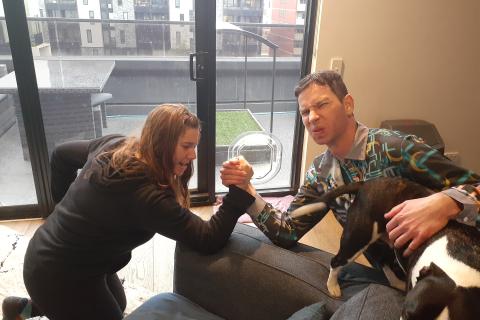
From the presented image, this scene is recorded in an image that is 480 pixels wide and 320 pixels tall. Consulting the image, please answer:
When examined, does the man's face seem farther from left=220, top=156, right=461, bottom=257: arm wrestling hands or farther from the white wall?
the white wall

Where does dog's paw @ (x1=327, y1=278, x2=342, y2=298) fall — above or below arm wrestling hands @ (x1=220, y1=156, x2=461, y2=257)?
below

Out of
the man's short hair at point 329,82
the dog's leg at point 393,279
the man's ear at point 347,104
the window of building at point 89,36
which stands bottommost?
the dog's leg at point 393,279

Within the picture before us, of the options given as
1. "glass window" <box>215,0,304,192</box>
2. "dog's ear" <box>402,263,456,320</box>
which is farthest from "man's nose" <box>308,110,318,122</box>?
"glass window" <box>215,0,304,192</box>

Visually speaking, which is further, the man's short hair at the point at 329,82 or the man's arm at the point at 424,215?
the man's short hair at the point at 329,82

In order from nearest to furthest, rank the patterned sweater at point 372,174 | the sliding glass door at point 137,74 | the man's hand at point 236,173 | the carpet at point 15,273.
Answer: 1. the patterned sweater at point 372,174
2. the man's hand at point 236,173
3. the carpet at point 15,273
4. the sliding glass door at point 137,74

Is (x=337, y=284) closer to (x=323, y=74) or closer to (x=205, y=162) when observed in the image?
(x=323, y=74)

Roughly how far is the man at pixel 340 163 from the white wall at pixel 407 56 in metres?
1.05

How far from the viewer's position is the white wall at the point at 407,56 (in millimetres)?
2234

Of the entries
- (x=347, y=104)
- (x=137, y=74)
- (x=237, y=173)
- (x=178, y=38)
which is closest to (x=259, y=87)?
(x=178, y=38)

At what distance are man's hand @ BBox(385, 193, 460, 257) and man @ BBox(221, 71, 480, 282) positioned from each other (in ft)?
0.12

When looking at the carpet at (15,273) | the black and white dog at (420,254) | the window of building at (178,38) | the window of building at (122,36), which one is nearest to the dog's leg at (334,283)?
the black and white dog at (420,254)

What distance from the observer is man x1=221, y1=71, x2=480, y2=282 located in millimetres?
1177

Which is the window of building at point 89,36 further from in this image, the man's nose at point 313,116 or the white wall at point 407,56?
the man's nose at point 313,116

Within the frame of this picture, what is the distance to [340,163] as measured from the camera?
136 centimetres
